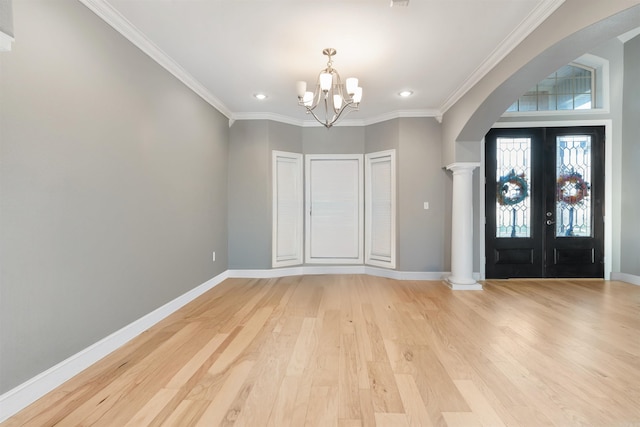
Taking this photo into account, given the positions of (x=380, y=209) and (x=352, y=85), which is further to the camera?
(x=380, y=209)

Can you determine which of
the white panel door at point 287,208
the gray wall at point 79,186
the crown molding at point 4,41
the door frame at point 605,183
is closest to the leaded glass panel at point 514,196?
the door frame at point 605,183

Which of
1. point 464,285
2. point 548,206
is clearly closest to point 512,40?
point 464,285

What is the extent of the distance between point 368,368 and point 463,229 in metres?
2.94

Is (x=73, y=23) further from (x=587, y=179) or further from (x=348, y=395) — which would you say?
(x=587, y=179)

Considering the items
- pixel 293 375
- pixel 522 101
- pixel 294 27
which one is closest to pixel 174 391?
pixel 293 375

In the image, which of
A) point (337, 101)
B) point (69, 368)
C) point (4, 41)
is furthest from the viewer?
point (337, 101)

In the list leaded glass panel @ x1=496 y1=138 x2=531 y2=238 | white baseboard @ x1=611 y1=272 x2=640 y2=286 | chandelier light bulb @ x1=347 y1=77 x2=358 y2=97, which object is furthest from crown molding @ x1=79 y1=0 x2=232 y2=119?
white baseboard @ x1=611 y1=272 x2=640 y2=286

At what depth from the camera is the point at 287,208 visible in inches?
204

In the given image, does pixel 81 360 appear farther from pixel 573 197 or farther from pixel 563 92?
pixel 563 92

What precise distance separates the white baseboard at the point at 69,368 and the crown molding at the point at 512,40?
4.20 meters

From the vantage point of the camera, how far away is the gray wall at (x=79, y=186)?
1.67 meters

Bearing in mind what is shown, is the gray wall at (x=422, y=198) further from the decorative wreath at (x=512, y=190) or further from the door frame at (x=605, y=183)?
the decorative wreath at (x=512, y=190)

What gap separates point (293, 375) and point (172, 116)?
9.39 feet

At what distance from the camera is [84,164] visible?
2.13 m
